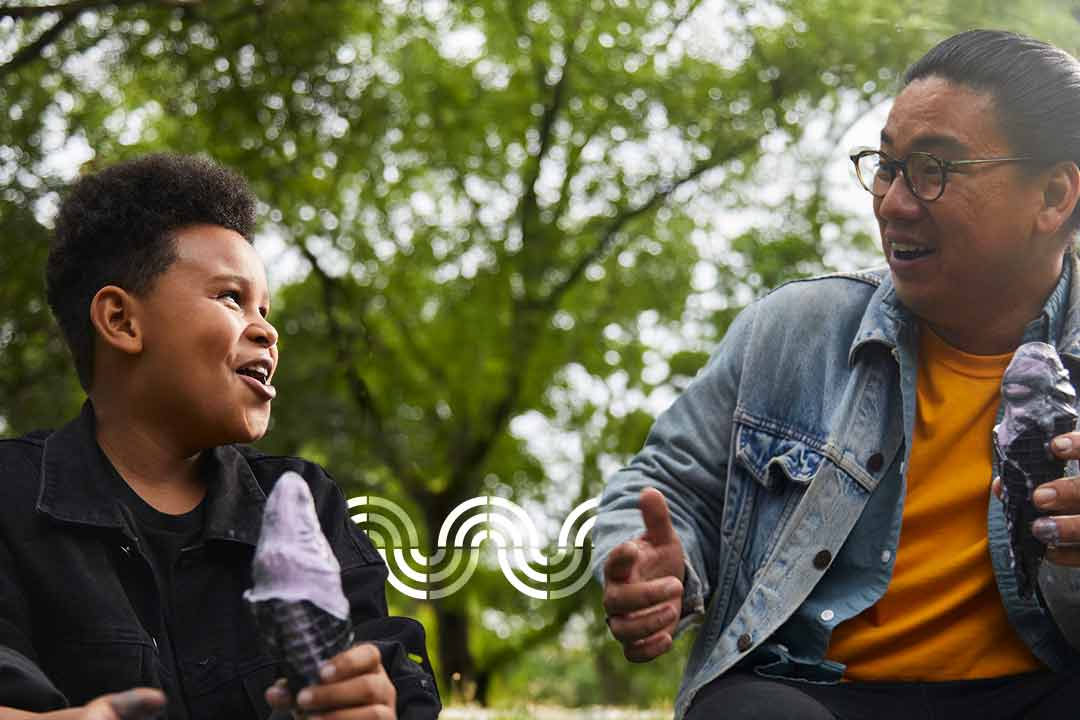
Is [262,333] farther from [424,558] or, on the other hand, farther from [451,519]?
[424,558]

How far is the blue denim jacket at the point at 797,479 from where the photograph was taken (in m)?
2.86

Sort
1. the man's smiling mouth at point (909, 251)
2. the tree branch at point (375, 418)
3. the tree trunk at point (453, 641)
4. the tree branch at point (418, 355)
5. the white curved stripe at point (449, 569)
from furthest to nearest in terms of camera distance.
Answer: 1. the tree trunk at point (453, 641)
2. the tree branch at point (418, 355)
3. the tree branch at point (375, 418)
4. the white curved stripe at point (449, 569)
5. the man's smiling mouth at point (909, 251)

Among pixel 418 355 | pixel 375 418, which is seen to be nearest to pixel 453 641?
pixel 418 355

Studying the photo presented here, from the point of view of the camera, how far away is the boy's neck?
2.64 metres

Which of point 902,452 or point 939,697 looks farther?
point 902,452

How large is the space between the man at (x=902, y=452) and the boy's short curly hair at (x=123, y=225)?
1.12 meters

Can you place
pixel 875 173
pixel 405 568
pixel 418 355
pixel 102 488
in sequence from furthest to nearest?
pixel 418 355 → pixel 405 568 → pixel 875 173 → pixel 102 488

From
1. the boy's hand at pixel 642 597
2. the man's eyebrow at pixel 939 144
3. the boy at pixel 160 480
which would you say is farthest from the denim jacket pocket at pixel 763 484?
the boy at pixel 160 480

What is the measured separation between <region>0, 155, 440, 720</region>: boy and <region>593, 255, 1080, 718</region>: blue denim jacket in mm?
762

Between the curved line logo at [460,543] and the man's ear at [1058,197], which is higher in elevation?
the man's ear at [1058,197]

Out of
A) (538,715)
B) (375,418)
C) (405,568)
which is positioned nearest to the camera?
(405,568)

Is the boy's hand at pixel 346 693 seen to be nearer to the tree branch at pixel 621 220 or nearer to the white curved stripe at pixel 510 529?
the white curved stripe at pixel 510 529

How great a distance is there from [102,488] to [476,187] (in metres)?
12.0

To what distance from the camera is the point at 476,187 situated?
47.1 feet
